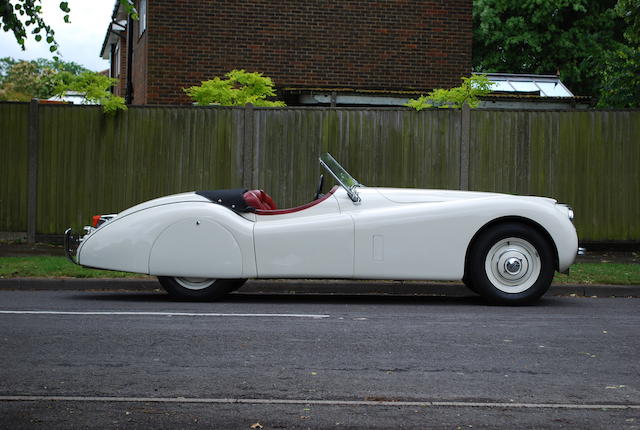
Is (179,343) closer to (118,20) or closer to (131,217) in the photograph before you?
(131,217)

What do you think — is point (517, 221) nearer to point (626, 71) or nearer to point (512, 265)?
point (512, 265)

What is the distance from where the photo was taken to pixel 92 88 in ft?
45.2

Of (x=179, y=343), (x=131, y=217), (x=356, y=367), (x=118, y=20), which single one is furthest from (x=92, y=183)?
(x=118, y=20)

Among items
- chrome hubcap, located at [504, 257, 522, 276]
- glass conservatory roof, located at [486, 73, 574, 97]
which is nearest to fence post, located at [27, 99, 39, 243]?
chrome hubcap, located at [504, 257, 522, 276]

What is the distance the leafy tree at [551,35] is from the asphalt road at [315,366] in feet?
87.0

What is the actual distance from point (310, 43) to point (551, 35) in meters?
18.0

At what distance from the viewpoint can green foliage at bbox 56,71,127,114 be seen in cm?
1350

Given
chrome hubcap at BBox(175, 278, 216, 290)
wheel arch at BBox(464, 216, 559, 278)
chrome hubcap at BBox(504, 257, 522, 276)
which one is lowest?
chrome hubcap at BBox(175, 278, 216, 290)

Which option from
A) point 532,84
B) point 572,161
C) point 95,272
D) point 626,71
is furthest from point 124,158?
point 532,84

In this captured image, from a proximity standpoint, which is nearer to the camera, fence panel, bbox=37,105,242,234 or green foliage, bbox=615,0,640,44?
fence panel, bbox=37,105,242,234

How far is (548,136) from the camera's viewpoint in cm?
1355

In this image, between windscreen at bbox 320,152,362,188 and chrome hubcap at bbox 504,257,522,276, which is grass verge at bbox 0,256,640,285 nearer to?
chrome hubcap at bbox 504,257,522,276

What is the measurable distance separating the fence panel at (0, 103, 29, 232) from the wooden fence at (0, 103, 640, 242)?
15 millimetres

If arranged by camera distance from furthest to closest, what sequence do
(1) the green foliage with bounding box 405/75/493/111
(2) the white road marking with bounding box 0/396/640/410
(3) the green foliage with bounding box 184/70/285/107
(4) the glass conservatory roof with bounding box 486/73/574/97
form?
(4) the glass conservatory roof with bounding box 486/73/574/97, (3) the green foliage with bounding box 184/70/285/107, (1) the green foliage with bounding box 405/75/493/111, (2) the white road marking with bounding box 0/396/640/410
